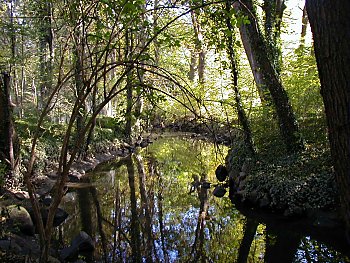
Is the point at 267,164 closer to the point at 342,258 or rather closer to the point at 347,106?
the point at 342,258

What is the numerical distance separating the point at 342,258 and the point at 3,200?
6.62 m

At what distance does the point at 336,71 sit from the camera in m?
1.72

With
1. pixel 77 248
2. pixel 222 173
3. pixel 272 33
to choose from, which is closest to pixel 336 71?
pixel 77 248

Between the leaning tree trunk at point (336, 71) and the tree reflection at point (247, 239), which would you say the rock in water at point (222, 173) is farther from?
the leaning tree trunk at point (336, 71)

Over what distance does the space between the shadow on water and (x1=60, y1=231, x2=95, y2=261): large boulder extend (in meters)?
0.15

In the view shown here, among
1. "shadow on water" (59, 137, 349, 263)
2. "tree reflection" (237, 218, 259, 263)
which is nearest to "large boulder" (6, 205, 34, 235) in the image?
"shadow on water" (59, 137, 349, 263)

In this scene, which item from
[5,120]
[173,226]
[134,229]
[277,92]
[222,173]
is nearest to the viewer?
[134,229]

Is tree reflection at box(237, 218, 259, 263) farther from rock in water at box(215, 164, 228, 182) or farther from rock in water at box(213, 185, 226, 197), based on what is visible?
rock in water at box(215, 164, 228, 182)

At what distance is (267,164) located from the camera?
8719 millimetres

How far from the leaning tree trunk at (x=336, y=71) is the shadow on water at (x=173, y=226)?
1504mm

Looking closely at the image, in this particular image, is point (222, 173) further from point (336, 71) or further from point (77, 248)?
point (336, 71)

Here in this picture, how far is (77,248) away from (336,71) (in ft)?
17.3

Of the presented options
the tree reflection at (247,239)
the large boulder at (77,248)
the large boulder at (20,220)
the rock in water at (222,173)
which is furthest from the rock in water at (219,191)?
the large boulder at (20,220)

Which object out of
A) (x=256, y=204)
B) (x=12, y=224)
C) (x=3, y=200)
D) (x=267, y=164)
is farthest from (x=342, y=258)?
(x=3, y=200)
